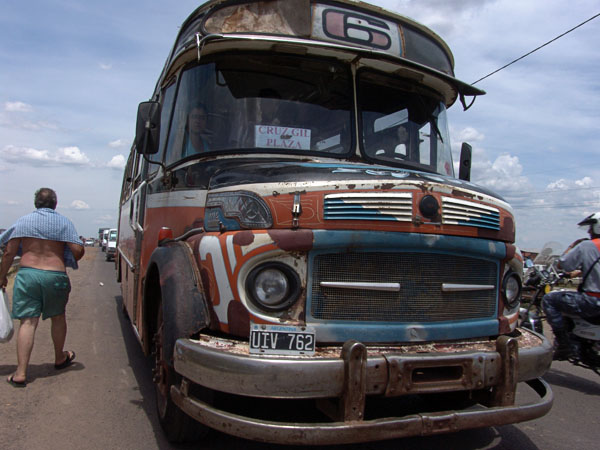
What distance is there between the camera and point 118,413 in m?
4.07

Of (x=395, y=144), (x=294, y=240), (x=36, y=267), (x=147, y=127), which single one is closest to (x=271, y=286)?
(x=294, y=240)

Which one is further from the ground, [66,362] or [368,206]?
[368,206]

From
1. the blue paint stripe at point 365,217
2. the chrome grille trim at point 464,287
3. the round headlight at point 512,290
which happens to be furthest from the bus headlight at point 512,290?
the blue paint stripe at point 365,217

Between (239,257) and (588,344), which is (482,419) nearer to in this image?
(239,257)

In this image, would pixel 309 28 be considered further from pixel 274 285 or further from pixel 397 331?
pixel 397 331

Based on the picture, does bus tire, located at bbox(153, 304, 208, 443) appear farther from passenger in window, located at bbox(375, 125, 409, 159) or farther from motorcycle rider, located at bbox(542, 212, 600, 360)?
motorcycle rider, located at bbox(542, 212, 600, 360)

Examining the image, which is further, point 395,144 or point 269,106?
point 395,144

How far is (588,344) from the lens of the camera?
5.13 m

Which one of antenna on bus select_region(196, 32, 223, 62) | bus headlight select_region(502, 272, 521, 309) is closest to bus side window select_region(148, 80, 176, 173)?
antenna on bus select_region(196, 32, 223, 62)

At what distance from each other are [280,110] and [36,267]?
9.44 feet

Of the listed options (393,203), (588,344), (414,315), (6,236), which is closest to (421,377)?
(414,315)

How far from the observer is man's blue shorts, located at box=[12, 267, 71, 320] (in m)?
4.82

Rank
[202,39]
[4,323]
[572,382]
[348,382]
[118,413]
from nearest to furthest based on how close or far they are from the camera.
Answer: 1. [348,382]
2. [202,39]
3. [118,413]
4. [4,323]
5. [572,382]

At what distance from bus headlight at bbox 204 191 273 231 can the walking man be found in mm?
2558
